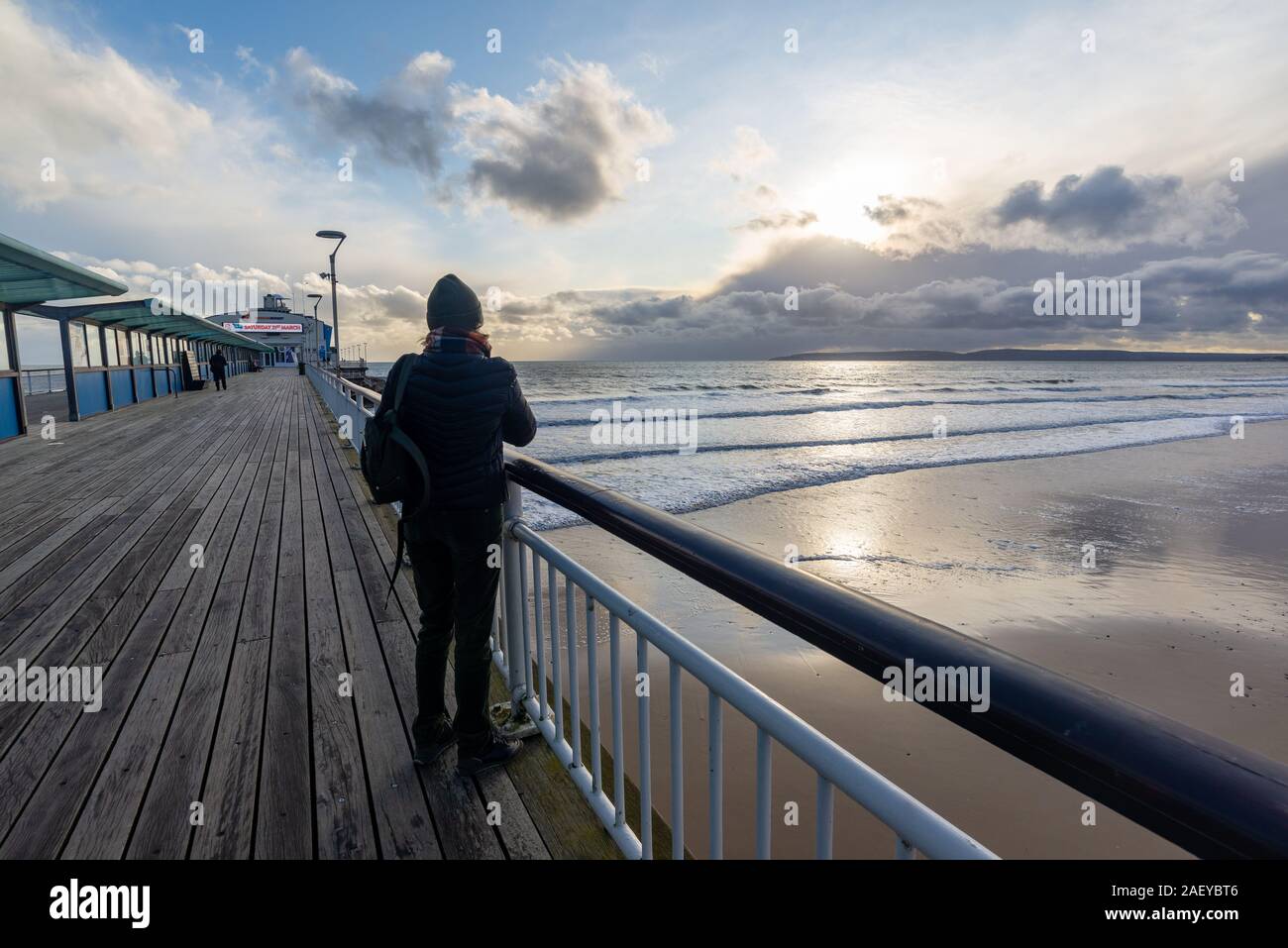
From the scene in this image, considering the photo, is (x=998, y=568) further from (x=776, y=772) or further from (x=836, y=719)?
(x=776, y=772)

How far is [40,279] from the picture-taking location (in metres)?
9.55

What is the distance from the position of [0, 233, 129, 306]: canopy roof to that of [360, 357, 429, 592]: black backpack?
26.0 feet

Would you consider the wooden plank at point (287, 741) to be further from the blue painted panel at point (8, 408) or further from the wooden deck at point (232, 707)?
the blue painted panel at point (8, 408)

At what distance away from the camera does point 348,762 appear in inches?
101

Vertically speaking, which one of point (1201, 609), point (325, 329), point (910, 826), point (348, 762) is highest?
point (325, 329)

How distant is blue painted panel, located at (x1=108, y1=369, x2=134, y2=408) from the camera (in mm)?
17641

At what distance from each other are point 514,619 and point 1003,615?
5.72 meters

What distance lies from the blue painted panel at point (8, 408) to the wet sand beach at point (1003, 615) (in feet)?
34.5

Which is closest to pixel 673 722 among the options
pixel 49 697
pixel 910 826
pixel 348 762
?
pixel 910 826

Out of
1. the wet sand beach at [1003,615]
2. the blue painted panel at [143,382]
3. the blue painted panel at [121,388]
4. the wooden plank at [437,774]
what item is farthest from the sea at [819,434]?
the blue painted panel at [143,382]

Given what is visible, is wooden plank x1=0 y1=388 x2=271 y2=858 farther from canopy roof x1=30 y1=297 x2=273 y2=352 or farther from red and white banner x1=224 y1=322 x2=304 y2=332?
red and white banner x1=224 y1=322 x2=304 y2=332

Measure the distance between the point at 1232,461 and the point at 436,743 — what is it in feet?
68.1

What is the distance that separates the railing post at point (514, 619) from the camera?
2.71m

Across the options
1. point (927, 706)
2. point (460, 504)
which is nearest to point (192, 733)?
point (460, 504)
